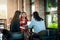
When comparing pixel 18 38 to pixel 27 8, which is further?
pixel 27 8

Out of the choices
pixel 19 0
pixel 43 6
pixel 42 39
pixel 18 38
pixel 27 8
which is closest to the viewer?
pixel 42 39

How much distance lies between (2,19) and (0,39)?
4291 millimetres

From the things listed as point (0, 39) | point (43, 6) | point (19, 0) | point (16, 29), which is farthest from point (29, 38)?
point (19, 0)

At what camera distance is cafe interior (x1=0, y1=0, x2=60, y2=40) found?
12.5 feet

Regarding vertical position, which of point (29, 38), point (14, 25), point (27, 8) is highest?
point (27, 8)

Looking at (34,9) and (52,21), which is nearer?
(52,21)

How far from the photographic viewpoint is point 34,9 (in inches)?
263

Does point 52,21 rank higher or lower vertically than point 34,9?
lower

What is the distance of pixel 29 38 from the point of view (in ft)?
14.4

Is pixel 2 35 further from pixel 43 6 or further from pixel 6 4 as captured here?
pixel 6 4

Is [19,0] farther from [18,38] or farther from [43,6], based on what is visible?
[18,38]

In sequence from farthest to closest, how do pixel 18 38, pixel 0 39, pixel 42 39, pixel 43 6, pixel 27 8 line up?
pixel 27 8 < pixel 43 6 < pixel 0 39 < pixel 18 38 < pixel 42 39

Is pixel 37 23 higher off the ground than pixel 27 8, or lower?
lower

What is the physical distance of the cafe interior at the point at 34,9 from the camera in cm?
380
